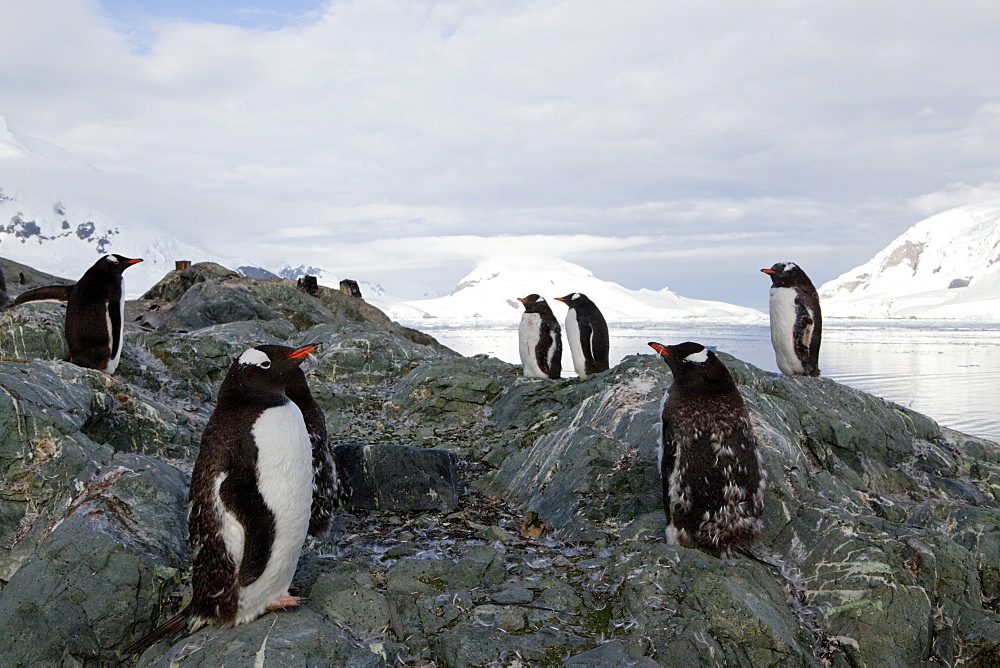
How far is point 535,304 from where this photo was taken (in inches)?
455

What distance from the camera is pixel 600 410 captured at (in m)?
7.40

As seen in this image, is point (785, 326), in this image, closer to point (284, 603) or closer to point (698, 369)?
point (698, 369)

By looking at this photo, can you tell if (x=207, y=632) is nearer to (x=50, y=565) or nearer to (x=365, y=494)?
(x=50, y=565)

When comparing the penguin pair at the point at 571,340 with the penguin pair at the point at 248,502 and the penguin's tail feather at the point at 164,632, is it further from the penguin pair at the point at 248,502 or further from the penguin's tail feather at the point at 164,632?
the penguin's tail feather at the point at 164,632

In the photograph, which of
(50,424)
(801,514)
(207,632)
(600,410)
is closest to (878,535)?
(801,514)

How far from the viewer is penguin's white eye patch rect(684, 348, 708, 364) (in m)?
5.08

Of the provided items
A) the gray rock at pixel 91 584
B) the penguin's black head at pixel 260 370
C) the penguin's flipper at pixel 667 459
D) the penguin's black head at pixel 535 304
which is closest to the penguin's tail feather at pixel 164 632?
the gray rock at pixel 91 584

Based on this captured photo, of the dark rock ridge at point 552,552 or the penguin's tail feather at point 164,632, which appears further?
the dark rock ridge at point 552,552

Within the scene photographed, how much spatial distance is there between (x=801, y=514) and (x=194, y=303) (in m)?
14.1

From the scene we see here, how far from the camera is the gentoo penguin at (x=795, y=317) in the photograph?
9016mm

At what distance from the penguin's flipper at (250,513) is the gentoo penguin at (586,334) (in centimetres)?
735

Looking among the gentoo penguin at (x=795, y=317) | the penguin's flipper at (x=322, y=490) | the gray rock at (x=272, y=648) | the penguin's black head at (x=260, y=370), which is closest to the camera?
the gray rock at (x=272, y=648)

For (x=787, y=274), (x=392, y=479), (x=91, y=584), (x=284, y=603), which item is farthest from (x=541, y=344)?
(x=91, y=584)

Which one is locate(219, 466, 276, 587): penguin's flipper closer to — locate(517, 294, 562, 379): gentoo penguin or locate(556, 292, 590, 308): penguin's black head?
locate(517, 294, 562, 379): gentoo penguin
